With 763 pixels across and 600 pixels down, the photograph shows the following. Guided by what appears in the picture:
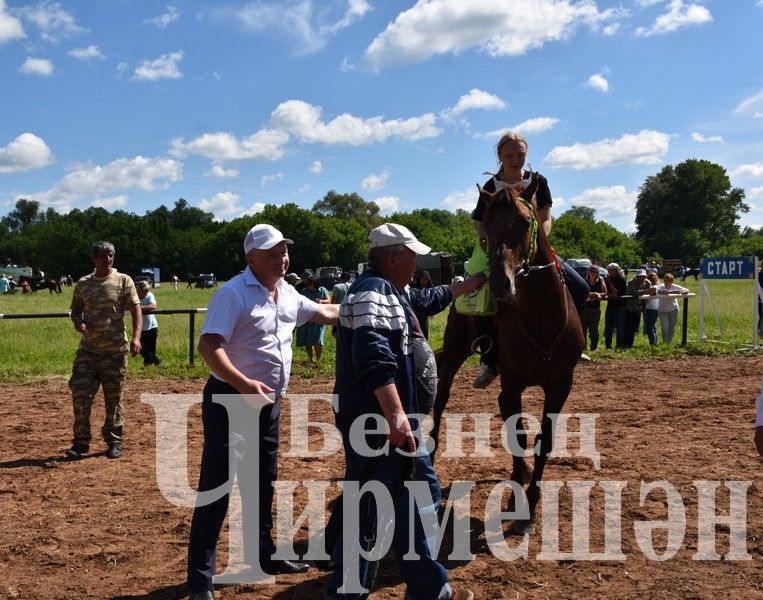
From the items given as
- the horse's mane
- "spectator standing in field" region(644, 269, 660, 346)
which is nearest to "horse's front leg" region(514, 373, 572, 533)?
the horse's mane

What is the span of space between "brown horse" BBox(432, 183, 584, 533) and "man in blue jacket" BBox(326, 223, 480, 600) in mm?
1177

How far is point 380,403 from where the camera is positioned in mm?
3135

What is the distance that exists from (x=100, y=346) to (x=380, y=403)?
465 centimetres

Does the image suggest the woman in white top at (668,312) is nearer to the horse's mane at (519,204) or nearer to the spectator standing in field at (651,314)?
the spectator standing in field at (651,314)

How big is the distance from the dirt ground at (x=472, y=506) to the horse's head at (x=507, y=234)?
5.94ft

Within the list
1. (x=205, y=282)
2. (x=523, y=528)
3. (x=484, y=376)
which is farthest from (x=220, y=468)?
(x=205, y=282)

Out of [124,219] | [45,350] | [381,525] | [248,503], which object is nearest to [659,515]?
[381,525]

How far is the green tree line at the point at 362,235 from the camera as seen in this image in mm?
82562

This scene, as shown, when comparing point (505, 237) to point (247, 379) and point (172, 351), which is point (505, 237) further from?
point (172, 351)

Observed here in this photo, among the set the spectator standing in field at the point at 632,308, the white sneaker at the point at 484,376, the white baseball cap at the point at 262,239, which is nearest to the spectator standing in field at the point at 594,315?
the spectator standing in field at the point at 632,308

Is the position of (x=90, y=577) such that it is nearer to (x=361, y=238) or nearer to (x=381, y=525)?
(x=381, y=525)

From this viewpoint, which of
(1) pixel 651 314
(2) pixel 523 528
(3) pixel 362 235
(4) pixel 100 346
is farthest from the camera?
(3) pixel 362 235

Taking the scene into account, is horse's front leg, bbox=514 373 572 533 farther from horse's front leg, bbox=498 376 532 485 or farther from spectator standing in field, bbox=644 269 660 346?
spectator standing in field, bbox=644 269 660 346

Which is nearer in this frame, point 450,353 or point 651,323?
point 450,353
